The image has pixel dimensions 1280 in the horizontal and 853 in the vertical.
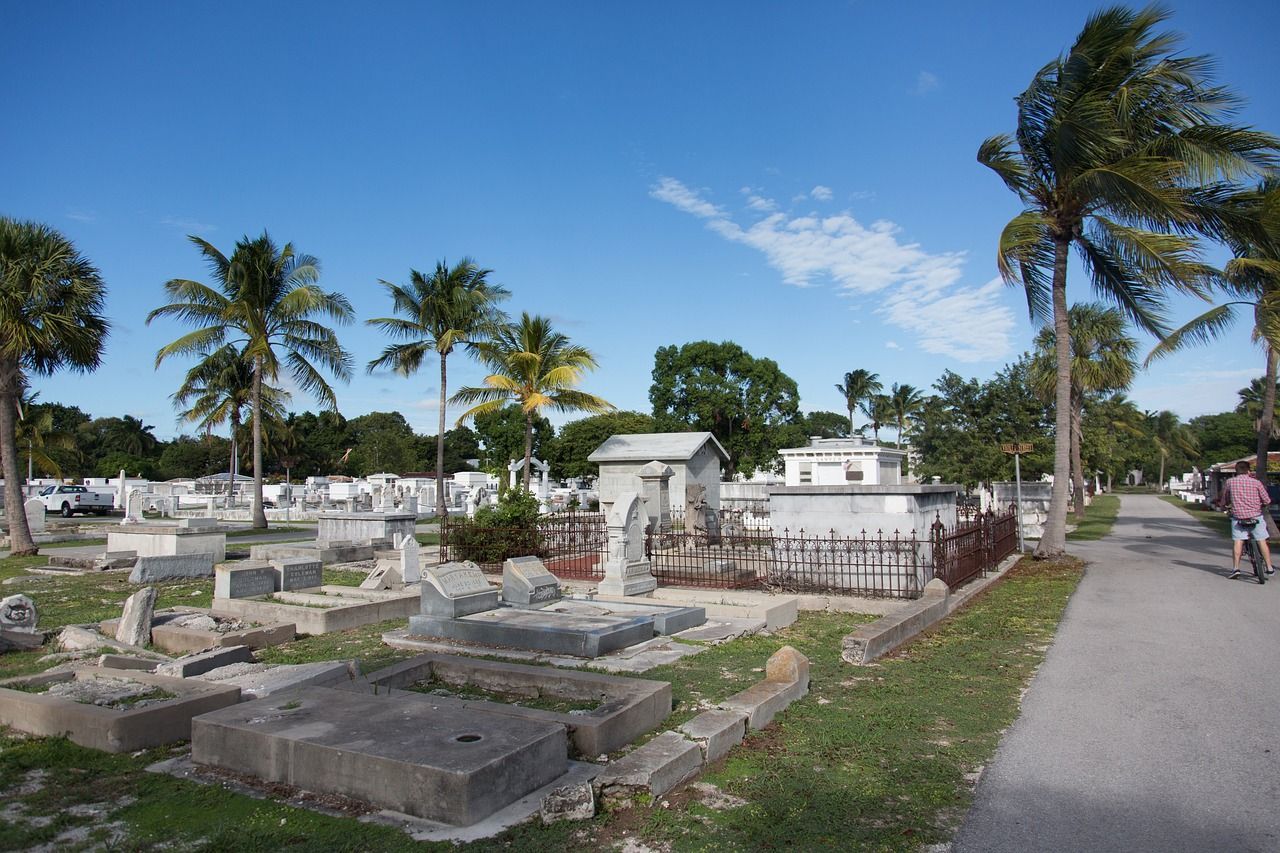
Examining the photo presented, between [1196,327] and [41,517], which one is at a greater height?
[1196,327]

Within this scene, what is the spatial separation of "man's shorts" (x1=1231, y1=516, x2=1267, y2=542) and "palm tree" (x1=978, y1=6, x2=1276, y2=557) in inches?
110

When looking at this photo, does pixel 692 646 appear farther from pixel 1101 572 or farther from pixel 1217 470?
pixel 1217 470

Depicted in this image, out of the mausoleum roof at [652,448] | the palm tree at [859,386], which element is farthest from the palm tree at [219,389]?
the palm tree at [859,386]

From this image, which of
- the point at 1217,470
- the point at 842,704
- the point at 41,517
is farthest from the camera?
the point at 1217,470

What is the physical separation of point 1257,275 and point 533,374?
1763 centimetres

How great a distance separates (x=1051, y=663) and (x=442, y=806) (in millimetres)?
5892

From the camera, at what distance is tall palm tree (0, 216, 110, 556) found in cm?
1552

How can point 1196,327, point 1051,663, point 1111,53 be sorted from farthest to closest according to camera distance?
point 1196,327 < point 1111,53 < point 1051,663

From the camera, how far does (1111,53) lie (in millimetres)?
12578

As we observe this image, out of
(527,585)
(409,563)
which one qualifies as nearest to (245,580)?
(409,563)

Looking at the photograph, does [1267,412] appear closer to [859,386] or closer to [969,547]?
[969,547]

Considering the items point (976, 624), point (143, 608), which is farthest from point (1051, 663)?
point (143, 608)

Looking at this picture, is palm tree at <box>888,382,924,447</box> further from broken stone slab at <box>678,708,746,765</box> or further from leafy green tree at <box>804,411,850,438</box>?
broken stone slab at <box>678,708,746,765</box>

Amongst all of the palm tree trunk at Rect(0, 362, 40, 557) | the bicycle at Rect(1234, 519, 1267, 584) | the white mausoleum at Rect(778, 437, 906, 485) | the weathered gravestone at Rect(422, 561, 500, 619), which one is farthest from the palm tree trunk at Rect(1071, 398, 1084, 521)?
the palm tree trunk at Rect(0, 362, 40, 557)
